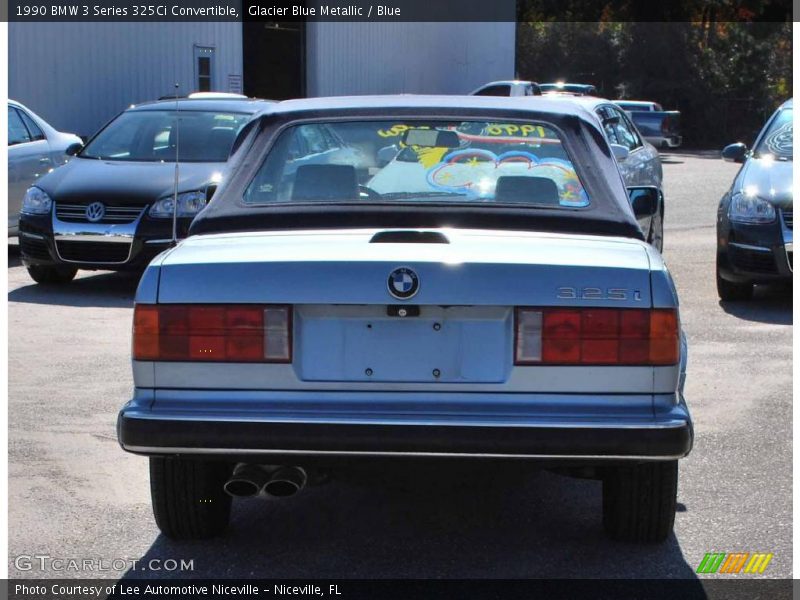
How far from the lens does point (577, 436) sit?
3.97 metres

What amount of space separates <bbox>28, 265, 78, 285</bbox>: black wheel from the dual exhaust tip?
23.3 ft

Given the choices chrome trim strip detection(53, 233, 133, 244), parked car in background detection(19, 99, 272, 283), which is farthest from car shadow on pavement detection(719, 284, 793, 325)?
chrome trim strip detection(53, 233, 133, 244)

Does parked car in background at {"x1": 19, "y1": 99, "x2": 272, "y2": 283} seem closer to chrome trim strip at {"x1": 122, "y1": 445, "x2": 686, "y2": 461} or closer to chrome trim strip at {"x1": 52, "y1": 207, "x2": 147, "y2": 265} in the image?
chrome trim strip at {"x1": 52, "y1": 207, "x2": 147, "y2": 265}

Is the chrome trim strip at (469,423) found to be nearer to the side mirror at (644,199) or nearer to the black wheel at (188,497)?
the black wheel at (188,497)

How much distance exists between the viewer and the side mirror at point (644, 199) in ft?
18.1

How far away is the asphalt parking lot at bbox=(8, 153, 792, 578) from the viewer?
4520mm

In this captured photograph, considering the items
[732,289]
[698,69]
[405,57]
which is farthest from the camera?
[698,69]

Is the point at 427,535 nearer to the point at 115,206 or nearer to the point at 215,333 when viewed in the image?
the point at 215,333

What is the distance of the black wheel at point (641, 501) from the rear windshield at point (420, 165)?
0.99 metres

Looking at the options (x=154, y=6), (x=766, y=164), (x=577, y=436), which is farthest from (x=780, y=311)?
(x=154, y=6)

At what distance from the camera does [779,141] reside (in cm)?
1078

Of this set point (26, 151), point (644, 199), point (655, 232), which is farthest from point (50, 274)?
point (644, 199)

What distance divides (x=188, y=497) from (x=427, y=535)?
0.90 meters

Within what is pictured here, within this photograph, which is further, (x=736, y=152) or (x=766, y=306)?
(x=736, y=152)
